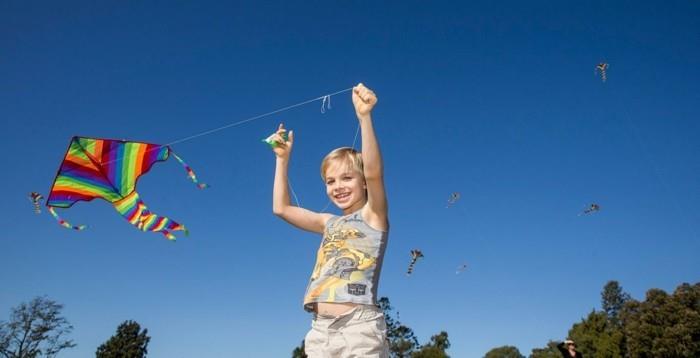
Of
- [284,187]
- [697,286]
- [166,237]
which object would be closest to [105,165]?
[166,237]

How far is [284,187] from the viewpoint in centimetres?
411

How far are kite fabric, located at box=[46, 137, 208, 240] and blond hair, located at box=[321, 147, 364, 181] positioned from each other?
2408mm

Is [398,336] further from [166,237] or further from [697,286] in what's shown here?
[166,237]

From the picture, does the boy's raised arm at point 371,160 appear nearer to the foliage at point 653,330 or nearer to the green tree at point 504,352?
the foliage at point 653,330

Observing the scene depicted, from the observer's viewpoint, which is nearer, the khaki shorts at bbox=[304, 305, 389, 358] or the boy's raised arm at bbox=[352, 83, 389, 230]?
the khaki shorts at bbox=[304, 305, 389, 358]

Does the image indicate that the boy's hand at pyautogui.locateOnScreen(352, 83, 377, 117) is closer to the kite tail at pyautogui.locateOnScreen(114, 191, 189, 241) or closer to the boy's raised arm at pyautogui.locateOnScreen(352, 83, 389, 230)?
the boy's raised arm at pyautogui.locateOnScreen(352, 83, 389, 230)

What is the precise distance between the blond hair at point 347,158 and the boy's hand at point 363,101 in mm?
525

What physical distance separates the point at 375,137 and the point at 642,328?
43.4m

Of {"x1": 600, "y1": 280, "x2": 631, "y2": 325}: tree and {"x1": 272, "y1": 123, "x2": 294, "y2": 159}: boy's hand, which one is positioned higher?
{"x1": 600, "y1": 280, "x2": 631, "y2": 325}: tree

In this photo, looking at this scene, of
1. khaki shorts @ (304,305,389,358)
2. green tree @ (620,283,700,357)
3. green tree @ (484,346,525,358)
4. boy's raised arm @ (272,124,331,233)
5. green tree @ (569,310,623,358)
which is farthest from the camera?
green tree @ (484,346,525,358)

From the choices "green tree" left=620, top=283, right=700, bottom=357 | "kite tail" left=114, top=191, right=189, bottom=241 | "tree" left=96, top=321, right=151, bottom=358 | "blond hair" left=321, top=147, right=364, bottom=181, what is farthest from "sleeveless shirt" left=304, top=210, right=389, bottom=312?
"tree" left=96, top=321, right=151, bottom=358

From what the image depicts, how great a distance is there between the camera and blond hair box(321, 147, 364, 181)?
3652mm

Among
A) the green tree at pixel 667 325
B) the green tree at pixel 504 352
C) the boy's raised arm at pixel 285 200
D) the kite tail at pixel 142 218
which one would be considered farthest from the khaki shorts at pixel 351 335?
the green tree at pixel 504 352

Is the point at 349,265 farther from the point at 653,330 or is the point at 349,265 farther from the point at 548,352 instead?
the point at 548,352
